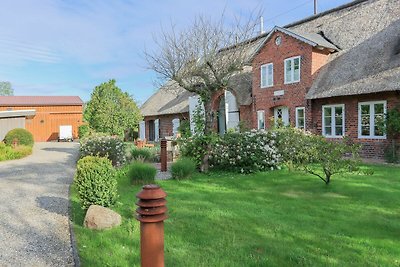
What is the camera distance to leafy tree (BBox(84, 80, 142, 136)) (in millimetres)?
21375

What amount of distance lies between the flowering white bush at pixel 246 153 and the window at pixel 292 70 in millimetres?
6941

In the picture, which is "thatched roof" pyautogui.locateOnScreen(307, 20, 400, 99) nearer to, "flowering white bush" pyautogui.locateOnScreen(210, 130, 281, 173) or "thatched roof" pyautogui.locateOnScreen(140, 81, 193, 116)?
"flowering white bush" pyautogui.locateOnScreen(210, 130, 281, 173)

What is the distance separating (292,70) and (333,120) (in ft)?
11.8

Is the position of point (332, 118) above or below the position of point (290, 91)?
below

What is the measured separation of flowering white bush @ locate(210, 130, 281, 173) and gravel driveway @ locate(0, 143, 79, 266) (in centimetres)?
515

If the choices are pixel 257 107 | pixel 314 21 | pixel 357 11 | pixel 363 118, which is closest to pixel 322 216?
pixel 363 118

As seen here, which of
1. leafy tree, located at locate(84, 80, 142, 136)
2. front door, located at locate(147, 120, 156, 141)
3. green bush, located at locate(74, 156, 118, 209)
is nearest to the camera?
green bush, located at locate(74, 156, 118, 209)

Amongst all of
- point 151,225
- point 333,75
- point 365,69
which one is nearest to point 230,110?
point 333,75

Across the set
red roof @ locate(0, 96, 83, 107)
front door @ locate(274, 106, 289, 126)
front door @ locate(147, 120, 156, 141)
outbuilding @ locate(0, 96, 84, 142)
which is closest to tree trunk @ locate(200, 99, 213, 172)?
front door @ locate(274, 106, 289, 126)

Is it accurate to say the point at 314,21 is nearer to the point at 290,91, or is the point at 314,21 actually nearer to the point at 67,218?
the point at 290,91

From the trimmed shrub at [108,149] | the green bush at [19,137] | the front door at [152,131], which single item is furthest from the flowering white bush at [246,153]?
the front door at [152,131]

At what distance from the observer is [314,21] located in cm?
2106

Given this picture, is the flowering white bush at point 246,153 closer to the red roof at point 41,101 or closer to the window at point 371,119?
the window at point 371,119

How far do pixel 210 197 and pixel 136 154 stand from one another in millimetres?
8252
